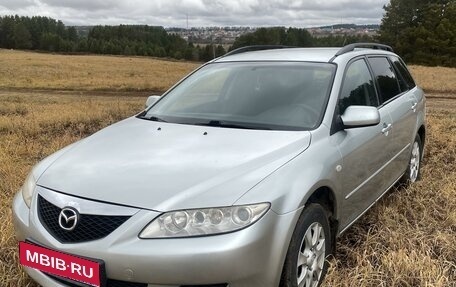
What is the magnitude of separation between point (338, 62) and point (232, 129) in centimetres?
110

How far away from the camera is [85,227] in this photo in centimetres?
240

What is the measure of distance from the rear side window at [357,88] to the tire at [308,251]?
0.97m

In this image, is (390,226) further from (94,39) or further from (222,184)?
(94,39)

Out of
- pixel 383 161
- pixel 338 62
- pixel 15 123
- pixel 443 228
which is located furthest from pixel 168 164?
pixel 15 123

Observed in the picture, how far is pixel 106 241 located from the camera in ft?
7.63

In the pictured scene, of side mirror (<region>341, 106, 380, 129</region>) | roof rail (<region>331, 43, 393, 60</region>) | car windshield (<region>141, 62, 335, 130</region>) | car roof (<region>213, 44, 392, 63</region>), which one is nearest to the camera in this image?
side mirror (<region>341, 106, 380, 129</region>)

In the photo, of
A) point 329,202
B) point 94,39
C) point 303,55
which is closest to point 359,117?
point 329,202

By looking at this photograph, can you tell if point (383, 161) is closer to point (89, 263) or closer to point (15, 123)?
point (89, 263)

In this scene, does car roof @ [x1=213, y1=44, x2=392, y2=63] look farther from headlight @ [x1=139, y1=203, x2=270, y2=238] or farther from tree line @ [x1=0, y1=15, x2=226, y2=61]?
tree line @ [x1=0, y1=15, x2=226, y2=61]

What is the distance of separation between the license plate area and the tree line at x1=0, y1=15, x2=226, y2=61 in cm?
6971

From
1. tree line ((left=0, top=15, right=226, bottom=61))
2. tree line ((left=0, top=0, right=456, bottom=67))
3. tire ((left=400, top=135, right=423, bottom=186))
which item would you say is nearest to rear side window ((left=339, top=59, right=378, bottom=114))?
tire ((left=400, top=135, right=423, bottom=186))

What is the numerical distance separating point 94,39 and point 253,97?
300 ft

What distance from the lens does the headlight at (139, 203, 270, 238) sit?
231 centimetres

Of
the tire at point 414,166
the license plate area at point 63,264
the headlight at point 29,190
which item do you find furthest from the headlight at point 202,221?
the tire at point 414,166
